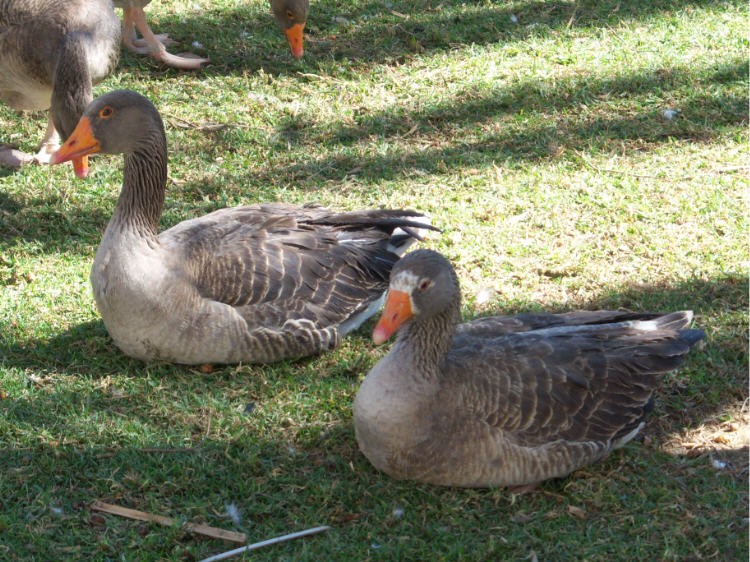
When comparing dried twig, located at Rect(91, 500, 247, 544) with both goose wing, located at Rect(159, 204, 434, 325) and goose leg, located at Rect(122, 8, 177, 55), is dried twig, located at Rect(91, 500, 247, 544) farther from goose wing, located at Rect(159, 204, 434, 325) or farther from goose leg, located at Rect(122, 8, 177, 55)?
goose leg, located at Rect(122, 8, 177, 55)

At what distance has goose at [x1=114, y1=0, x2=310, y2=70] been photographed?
7.89 m

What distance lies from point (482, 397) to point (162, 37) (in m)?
Result: 5.59

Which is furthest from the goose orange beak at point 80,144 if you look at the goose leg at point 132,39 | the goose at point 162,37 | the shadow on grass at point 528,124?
the goose leg at point 132,39

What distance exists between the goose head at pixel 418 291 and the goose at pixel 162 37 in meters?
4.33

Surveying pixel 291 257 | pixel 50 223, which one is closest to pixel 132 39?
pixel 50 223

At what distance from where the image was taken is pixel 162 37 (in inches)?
335

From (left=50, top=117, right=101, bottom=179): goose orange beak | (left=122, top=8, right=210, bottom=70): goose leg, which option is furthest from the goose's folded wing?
(left=122, top=8, right=210, bottom=70): goose leg

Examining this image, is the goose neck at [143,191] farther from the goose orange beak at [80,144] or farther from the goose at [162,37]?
the goose at [162,37]

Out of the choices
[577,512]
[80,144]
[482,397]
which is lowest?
[577,512]

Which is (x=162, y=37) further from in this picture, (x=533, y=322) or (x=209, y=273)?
(x=533, y=322)

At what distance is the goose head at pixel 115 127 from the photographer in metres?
5.08

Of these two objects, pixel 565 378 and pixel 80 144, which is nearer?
pixel 565 378

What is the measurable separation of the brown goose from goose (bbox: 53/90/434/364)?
980 mm

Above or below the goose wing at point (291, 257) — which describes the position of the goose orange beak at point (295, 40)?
above
